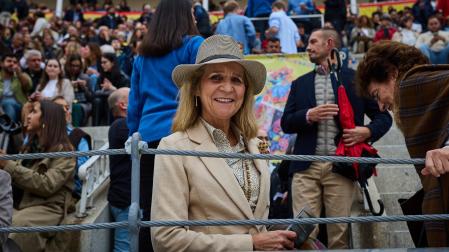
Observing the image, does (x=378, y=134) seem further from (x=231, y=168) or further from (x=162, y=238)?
(x=162, y=238)

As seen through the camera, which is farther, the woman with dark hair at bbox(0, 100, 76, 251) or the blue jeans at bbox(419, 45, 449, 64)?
the blue jeans at bbox(419, 45, 449, 64)

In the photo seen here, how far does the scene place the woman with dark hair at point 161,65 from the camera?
4.09 meters

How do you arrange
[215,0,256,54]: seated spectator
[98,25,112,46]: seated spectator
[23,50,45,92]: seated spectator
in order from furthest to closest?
[98,25,112,46]: seated spectator
[215,0,256,54]: seated spectator
[23,50,45,92]: seated spectator

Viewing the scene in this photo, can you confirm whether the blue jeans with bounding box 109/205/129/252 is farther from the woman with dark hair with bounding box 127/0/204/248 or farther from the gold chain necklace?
the gold chain necklace

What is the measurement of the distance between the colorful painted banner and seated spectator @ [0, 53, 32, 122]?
11.8ft

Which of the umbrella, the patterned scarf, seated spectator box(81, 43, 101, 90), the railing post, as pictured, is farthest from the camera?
seated spectator box(81, 43, 101, 90)

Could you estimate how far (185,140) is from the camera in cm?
309

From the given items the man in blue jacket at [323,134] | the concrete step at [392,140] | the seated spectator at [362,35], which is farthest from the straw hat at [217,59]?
the seated spectator at [362,35]

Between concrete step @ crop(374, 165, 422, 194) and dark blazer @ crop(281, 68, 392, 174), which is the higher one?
dark blazer @ crop(281, 68, 392, 174)

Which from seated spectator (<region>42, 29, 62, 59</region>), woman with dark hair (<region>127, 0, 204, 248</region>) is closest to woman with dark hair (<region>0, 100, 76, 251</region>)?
woman with dark hair (<region>127, 0, 204, 248</region>)

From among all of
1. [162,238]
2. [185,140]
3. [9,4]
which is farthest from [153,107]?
[9,4]

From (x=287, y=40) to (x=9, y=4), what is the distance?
44.9 feet

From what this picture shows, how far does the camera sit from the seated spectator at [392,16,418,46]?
53.0 ft

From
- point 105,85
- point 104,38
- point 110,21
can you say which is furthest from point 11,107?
point 110,21
